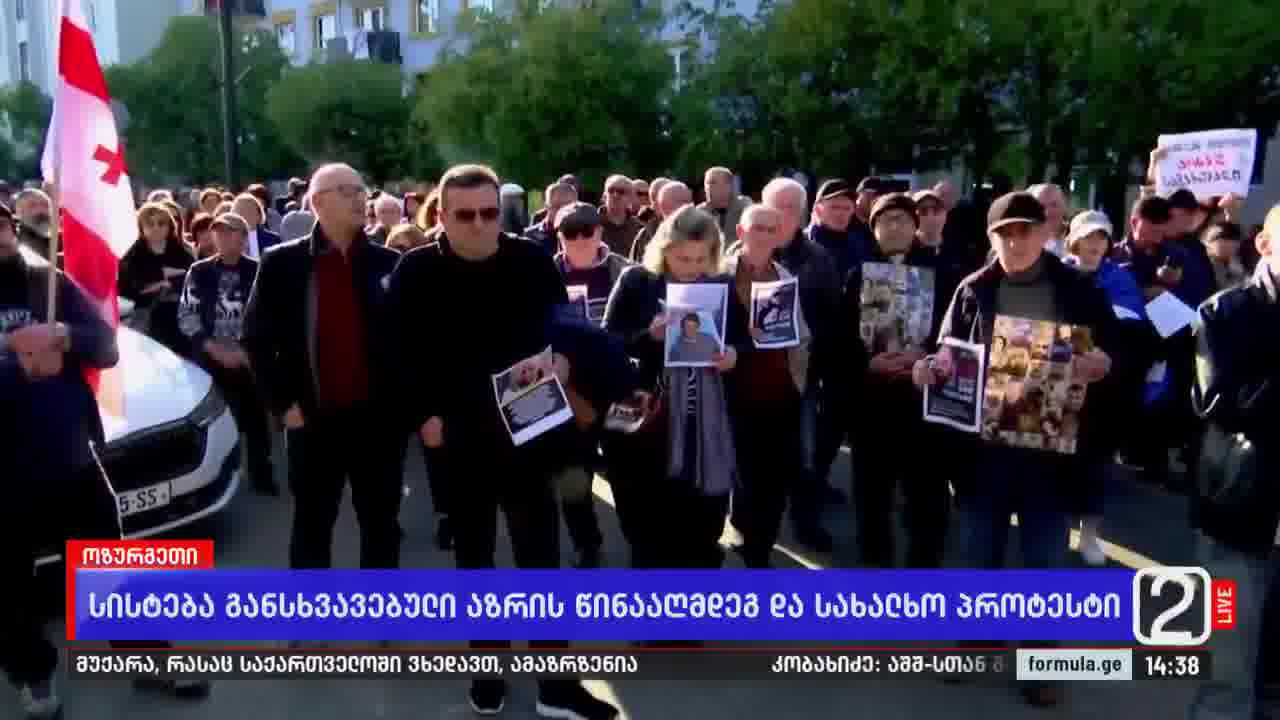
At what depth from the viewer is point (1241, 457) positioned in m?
3.91

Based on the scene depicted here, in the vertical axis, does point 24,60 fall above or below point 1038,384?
above

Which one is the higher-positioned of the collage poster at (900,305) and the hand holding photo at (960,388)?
the collage poster at (900,305)

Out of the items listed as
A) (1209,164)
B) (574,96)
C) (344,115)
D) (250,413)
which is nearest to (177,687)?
(250,413)

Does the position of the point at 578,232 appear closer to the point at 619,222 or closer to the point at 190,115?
the point at 619,222

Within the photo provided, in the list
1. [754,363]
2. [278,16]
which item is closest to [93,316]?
[754,363]

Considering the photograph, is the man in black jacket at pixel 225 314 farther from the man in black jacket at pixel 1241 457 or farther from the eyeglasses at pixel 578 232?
the man in black jacket at pixel 1241 457

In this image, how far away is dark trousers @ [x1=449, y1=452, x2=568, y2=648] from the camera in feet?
14.4

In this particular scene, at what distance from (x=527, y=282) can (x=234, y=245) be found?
160 inches

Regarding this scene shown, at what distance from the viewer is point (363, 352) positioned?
500 cm

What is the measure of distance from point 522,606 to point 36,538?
1.65 meters

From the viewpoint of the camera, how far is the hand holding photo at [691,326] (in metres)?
4.85

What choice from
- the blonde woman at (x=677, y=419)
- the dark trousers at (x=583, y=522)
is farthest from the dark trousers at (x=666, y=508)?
the dark trousers at (x=583, y=522)

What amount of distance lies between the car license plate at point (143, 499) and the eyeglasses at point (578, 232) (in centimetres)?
226

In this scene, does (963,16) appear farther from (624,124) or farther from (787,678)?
(787,678)
